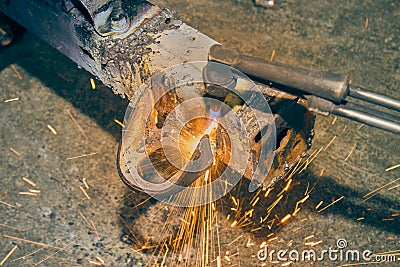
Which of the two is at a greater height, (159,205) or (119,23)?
(119,23)

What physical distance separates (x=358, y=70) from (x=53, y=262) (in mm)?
2444

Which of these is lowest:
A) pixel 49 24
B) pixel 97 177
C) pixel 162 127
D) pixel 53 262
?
pixel 53 262

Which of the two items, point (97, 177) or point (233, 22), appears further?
point (233, 22)

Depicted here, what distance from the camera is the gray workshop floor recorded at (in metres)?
2.97

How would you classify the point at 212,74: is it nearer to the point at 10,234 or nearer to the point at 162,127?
the point at 162,127

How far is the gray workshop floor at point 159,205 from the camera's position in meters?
2.97

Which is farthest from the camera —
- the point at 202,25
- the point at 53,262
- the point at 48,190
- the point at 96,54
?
the point at 202,25

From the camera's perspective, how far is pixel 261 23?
3771mm

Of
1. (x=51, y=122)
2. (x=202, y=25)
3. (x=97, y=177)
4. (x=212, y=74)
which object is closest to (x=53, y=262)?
(x=97, y=177)

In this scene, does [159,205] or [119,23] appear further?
[159,205]

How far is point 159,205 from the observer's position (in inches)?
122

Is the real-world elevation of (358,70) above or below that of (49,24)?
below

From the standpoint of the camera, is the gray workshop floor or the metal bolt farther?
the gray workshop floor

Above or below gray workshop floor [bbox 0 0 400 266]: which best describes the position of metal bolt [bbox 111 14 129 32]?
above
